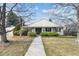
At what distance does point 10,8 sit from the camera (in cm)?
691

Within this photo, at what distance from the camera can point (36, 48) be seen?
6.91 metres

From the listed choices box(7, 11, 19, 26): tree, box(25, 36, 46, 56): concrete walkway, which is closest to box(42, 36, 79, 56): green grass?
box(25, 36, 46, 56): concrete walkway

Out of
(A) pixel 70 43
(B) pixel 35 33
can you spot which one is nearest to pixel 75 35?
(A) pixel 70 43

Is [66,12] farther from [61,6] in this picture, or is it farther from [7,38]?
[7,38]

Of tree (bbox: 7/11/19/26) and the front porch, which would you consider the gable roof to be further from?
tree (bbox: 7/11/19/26)

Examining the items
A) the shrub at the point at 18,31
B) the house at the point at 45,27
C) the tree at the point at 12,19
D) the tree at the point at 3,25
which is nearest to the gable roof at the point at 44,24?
the house at the point at 45,27

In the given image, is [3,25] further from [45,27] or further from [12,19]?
[45,27]

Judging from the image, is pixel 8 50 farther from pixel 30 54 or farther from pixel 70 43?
pixel 70 43

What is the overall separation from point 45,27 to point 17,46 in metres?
0.50

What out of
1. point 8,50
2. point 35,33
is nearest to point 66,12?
point 35,33

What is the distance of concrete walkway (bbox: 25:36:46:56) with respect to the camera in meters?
6.88

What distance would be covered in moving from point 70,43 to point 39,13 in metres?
0.63

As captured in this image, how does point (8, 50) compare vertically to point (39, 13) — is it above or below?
below

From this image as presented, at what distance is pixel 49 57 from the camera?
271 inches
